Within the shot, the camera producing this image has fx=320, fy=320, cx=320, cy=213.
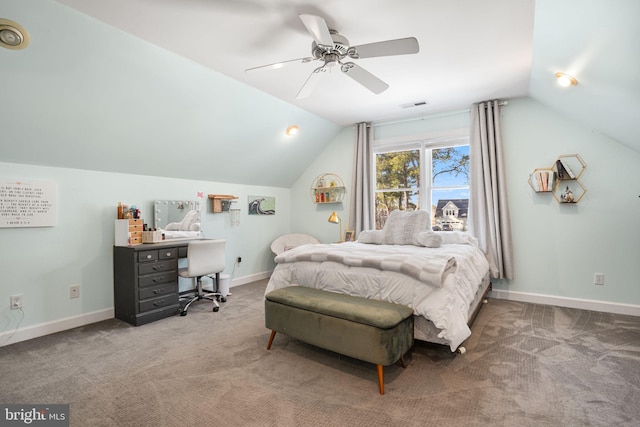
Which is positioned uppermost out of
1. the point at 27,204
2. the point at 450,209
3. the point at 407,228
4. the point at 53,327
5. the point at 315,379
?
the point at 27,204

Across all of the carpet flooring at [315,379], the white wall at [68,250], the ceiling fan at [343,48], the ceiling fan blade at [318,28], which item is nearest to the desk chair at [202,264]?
the carpet flooring at [315,379]

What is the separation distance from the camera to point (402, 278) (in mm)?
2426

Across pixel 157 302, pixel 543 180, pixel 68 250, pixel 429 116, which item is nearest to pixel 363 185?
pixel 429 116

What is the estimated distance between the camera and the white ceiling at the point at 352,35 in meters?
2.14

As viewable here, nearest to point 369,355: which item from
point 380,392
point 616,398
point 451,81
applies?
point 380,392

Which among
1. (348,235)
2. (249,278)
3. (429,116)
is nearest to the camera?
(429,116)

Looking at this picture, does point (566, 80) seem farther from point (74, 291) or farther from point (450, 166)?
point (74, 291)

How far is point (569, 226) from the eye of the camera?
3.67m

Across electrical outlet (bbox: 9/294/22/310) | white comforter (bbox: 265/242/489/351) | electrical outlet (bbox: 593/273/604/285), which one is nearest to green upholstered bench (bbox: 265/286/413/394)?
white comforter (bbox: 265/242/489/351)

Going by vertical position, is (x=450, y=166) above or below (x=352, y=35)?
below

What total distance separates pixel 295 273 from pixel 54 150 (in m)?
2.46

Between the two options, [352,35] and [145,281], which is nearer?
[352,35]

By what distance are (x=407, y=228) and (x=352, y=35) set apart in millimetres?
2131

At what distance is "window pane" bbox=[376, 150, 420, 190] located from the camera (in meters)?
4.77
